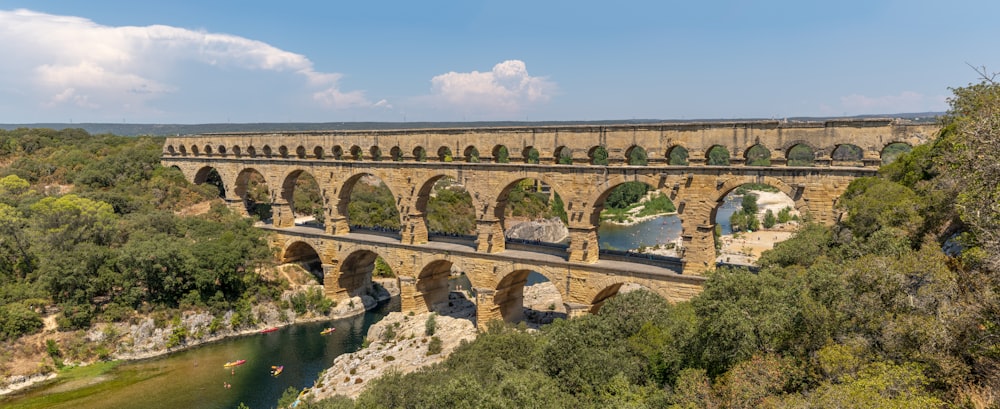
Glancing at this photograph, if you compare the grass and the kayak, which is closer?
the grass

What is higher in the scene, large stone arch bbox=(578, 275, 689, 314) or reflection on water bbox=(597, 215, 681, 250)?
large stone arch bbox=(578, 275, 689, 314)

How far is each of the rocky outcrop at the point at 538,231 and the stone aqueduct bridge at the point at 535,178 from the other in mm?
22899

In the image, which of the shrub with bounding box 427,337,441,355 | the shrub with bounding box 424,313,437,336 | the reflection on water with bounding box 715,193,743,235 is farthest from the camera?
the reflection on water with bounding box 715,193,743,235

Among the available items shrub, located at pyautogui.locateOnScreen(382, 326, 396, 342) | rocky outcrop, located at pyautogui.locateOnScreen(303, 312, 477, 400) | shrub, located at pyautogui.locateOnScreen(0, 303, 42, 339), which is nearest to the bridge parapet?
rocky outcrop, located at pyautogui.locateOnScreen(303, 312, 477, 400)

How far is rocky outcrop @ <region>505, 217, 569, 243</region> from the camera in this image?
2197 inches

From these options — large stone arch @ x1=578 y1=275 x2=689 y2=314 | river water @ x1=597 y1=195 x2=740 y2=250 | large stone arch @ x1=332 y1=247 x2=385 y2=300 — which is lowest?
river water @ x1=597 y1=195 x2=740 y2=250

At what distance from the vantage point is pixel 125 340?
27203mm

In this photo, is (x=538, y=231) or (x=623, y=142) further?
(x=538, y=231)

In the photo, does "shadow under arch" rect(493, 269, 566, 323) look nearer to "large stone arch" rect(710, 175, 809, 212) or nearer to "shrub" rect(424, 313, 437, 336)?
"shrub" rect(424, 313, 437, 336)

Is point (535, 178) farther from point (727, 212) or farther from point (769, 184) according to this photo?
point (727, 212)

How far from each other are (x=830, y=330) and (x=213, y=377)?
23223 mm

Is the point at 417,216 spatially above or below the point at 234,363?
above

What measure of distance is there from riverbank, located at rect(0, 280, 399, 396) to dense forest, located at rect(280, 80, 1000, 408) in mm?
14991

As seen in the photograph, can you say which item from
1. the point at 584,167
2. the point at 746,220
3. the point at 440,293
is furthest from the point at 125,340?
the point at 746,220
